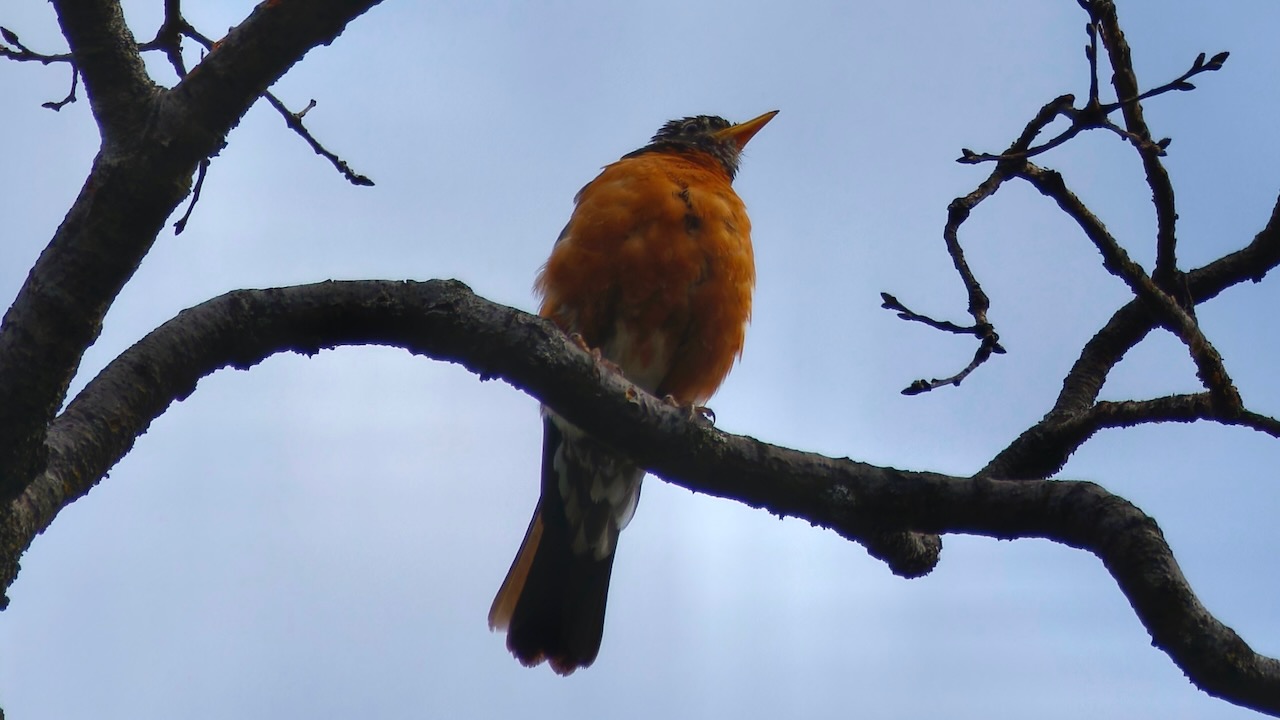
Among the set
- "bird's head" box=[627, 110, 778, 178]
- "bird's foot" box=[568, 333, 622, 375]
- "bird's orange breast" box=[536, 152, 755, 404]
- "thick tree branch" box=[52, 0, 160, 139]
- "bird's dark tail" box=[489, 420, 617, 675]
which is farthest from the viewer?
"bird's head" box=[627, 110, 778, 178]

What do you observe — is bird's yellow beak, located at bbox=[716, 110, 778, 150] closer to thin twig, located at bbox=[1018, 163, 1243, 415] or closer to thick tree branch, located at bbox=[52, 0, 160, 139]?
thin twig, located at bbox=[1018, 163, 1243, 415]

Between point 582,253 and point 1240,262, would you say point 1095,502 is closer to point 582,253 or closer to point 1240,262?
point 1240,262

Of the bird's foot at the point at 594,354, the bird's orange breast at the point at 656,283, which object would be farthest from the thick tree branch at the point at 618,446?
the bird's orange breast at the point at 656,283

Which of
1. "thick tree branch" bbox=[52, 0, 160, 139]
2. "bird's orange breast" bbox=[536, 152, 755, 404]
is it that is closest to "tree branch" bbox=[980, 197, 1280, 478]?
"bird's orange breast" bbox=[536, 152, 755, 404]

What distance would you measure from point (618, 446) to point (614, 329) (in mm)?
1951

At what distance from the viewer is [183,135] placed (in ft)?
9.40

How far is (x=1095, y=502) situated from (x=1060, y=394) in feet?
4.64

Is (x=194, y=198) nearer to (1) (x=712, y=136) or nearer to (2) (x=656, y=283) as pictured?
(2) (x=656, y=283)

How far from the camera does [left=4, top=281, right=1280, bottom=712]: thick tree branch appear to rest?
9.27ft

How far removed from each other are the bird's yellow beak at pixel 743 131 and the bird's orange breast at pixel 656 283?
1.88 m

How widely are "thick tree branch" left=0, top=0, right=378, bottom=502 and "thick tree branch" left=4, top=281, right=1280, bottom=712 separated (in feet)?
0.73

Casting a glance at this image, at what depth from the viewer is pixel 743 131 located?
7.78 metres

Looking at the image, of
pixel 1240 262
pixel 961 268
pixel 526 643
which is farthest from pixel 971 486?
pixel 526 643

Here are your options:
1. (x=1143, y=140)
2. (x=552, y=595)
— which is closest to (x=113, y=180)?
(x=1143, y=140)
